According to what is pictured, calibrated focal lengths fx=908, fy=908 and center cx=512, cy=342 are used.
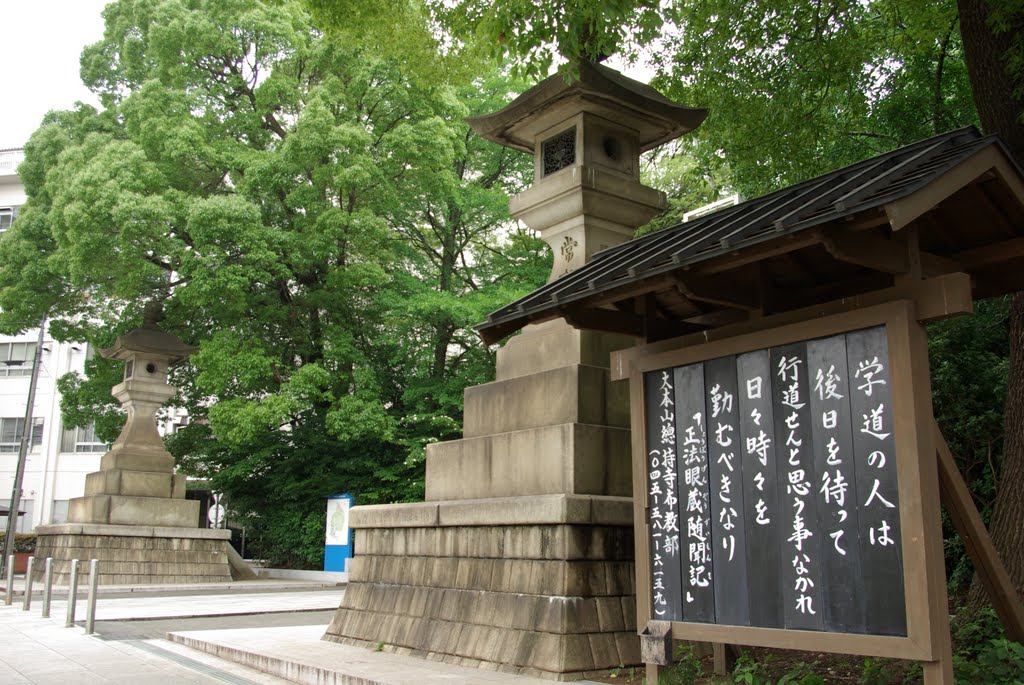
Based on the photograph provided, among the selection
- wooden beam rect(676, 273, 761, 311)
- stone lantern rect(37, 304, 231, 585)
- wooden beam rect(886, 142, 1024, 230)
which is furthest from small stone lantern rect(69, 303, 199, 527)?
wooden beam rect(886, 142, 1024, 230)

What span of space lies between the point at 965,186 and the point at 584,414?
153 inches

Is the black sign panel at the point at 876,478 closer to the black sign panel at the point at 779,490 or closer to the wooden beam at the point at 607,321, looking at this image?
the black sign panel at the point at 779,490

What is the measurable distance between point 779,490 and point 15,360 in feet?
148

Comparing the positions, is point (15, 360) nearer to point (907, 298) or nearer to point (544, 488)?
point (544, 488)

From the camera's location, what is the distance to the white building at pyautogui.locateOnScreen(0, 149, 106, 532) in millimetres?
40938

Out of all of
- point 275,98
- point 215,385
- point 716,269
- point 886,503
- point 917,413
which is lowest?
point 886,503

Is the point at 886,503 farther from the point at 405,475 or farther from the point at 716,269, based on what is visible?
the point at 405,475

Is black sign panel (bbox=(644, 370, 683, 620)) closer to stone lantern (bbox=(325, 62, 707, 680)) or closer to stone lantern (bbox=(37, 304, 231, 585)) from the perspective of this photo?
stone lantern (bbox=(325, 62, 707, 680))

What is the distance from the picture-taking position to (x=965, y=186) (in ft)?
16.7

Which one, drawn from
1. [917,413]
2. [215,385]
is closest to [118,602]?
[215,385]

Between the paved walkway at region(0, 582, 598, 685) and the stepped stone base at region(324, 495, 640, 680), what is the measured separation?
0.24 metres

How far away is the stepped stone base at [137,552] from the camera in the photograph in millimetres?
20172

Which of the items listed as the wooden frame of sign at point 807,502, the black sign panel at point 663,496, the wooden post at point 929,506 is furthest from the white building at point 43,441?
the wooden post at point 929,506

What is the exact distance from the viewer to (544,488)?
313 inches
